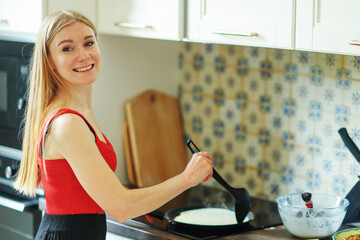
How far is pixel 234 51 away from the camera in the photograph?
253 cm

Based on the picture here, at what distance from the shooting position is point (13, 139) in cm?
247

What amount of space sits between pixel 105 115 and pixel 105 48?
0.27 m

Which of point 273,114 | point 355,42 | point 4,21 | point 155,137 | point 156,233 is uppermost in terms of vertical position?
point 4,21

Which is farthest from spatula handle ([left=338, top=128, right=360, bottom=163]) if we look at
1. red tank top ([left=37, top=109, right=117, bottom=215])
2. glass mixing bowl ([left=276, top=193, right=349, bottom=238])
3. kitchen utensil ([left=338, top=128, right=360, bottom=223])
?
red tank top ([left=37, top=109, right=117, bottom=215])

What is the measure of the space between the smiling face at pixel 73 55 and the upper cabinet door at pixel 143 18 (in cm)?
42

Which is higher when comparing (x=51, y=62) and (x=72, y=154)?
(x=51, y=62)

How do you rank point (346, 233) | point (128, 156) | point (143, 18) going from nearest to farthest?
point (346, 233)
point (143, 18)
point (128, 156)

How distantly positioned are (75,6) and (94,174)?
91 centimetres

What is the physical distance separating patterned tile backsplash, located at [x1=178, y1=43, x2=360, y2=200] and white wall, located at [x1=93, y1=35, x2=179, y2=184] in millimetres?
77

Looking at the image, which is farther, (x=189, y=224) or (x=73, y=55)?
(x=189, y=224)

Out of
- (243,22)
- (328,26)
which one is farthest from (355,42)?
(243,22)

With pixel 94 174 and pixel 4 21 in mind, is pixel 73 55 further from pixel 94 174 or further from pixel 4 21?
pixel 4 21

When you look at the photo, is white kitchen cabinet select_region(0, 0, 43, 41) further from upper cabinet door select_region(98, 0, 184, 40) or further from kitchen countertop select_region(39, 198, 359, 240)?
kitchen countertop select_region(39, 198, 359, 240)

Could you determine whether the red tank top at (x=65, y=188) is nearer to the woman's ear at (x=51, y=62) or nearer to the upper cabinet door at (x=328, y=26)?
the woman's ear at (x=51, y=62)
